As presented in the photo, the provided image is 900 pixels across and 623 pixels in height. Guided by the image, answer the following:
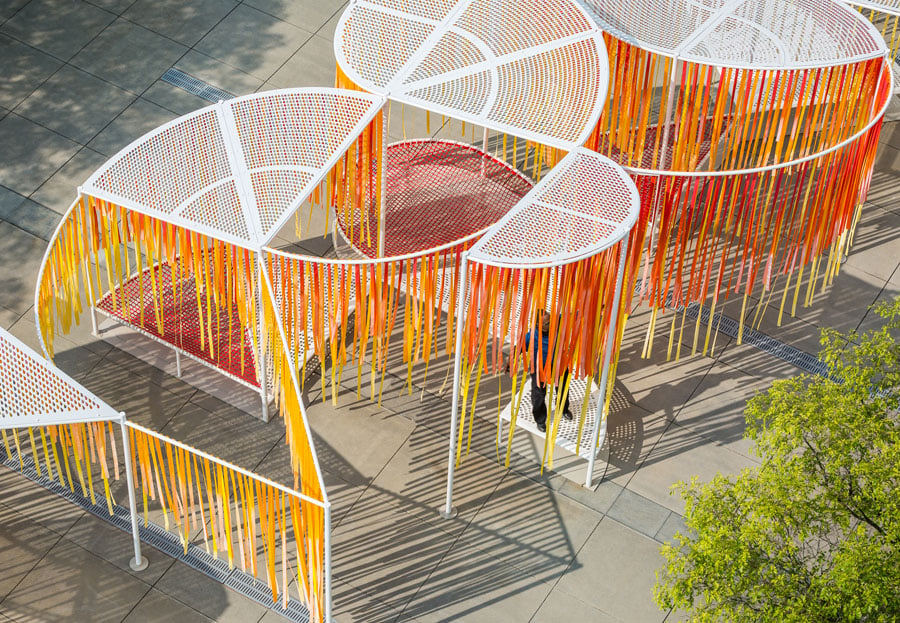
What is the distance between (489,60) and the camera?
1460 cm

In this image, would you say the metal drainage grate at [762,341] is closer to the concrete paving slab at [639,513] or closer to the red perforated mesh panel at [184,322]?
the concrete paving slab at [639,513]

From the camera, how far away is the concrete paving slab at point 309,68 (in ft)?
62.4

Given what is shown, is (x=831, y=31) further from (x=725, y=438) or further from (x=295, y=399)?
(x=295, y=399)

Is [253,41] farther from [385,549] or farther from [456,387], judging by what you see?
[385,549]

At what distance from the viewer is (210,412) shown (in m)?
14.9

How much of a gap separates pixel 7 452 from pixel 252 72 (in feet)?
23.1

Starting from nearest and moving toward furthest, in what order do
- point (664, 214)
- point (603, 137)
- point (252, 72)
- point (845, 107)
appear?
point (664, 214) < point (845, 107) < point (603, 137) < point (252, 72)

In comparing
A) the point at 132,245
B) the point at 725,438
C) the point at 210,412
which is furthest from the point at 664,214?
the point at 132,245

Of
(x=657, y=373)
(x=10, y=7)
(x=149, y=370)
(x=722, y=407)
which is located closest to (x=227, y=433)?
(x=149, y=370)

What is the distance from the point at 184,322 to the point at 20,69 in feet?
20.0

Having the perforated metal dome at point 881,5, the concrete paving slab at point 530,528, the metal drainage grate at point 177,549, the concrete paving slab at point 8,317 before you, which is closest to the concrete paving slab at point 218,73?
the concrete paving slab at point 8,317

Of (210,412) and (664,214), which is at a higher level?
(664,214)

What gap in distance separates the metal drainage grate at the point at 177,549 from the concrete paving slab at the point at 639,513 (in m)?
3.37

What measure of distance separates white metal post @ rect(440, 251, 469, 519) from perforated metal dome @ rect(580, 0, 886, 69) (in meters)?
4.55
